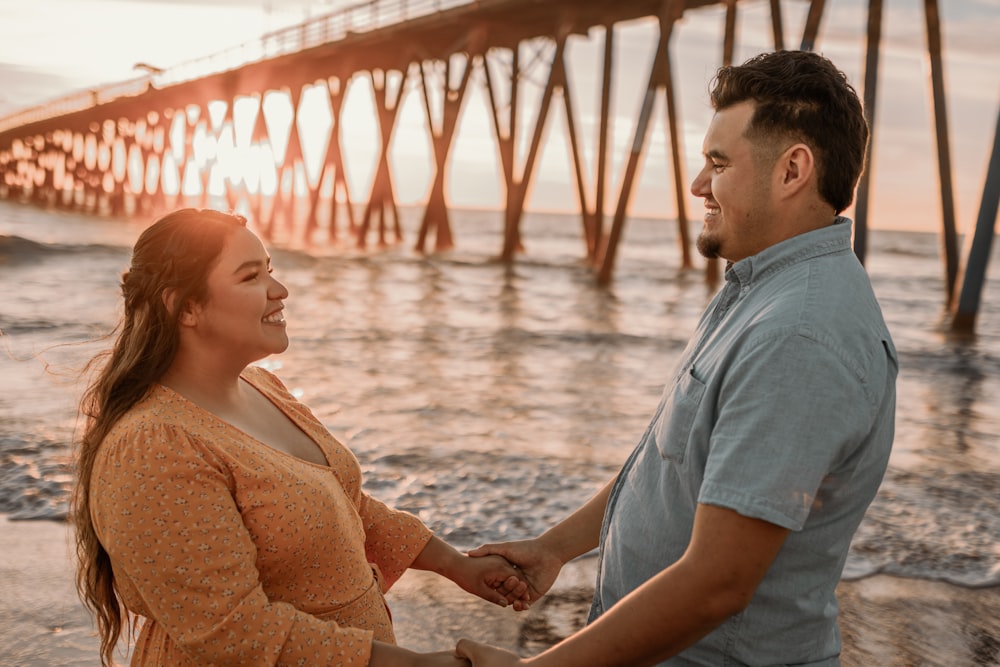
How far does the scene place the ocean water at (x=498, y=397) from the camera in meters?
3.99

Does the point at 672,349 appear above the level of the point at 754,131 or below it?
below

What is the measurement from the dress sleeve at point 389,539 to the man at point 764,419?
21.7 inches

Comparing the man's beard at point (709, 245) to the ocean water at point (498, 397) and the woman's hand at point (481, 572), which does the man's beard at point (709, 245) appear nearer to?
the woman's hand at point (481, 572)

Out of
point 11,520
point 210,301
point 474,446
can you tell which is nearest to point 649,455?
point 210,301

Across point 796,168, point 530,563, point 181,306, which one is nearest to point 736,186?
point 796,168

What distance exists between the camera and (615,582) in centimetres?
166

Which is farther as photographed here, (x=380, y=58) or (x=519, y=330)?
(x=380, y=58)

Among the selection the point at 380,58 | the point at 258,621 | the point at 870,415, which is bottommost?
the point at 258,621

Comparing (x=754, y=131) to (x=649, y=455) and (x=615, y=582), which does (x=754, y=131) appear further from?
(x=615, y=582)

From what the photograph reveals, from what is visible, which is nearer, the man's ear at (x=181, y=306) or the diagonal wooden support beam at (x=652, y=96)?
the man's ear at (x=181, y=306)

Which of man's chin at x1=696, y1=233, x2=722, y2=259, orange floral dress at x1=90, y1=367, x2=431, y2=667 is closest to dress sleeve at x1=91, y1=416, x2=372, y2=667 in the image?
orange floral dress at x1=90, y1=367, x2=431, y2=667

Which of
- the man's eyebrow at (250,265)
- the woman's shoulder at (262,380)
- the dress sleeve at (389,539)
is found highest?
the man's eyebrow at (250,265)

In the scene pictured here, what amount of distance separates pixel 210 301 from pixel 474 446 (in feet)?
11.1

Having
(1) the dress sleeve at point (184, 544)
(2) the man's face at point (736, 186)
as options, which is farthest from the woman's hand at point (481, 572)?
(2) the man's face at point (736, 186)
